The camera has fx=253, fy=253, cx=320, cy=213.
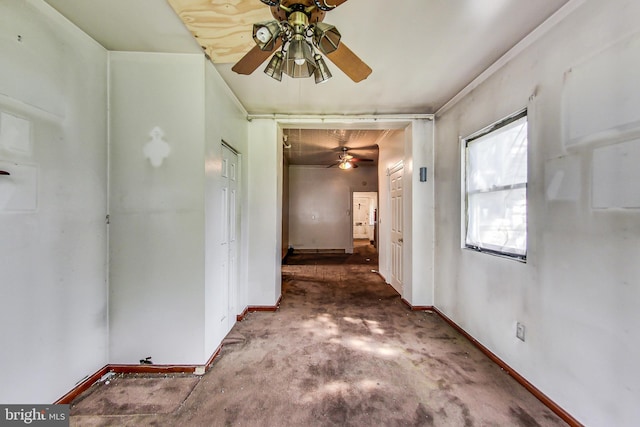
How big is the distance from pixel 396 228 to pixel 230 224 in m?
2.56

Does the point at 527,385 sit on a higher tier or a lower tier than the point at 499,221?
lower

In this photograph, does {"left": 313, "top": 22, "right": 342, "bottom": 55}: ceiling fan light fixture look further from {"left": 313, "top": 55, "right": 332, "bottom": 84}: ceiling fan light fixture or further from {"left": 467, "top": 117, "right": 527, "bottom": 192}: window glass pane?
{"left": 467, "top": 117, "right": 527, "bottom": 192}: window glass pane

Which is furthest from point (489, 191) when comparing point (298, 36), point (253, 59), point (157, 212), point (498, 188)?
point (157, 212)

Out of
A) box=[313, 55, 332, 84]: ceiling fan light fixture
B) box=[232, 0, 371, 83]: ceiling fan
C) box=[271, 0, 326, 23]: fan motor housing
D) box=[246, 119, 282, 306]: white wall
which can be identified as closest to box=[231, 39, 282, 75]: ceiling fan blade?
box=[232, 0, 371, 83]: ceiling fan

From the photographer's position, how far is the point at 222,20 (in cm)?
154

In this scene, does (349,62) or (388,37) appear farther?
(388,37)

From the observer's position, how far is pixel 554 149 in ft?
5.30

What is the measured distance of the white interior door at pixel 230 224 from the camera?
2.56 m

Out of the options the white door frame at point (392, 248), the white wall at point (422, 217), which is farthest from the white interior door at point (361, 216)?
the white wall at point (422, 217)

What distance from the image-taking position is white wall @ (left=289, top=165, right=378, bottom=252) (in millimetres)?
7520

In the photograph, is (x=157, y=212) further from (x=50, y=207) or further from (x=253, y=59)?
(x=253, y=59)

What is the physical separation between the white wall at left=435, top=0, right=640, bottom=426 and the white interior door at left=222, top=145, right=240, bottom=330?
2.48 meters

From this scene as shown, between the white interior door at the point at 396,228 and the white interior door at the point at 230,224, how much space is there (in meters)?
2.35

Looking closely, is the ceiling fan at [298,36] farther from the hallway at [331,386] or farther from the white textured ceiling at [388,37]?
the hallway at [331,386]
